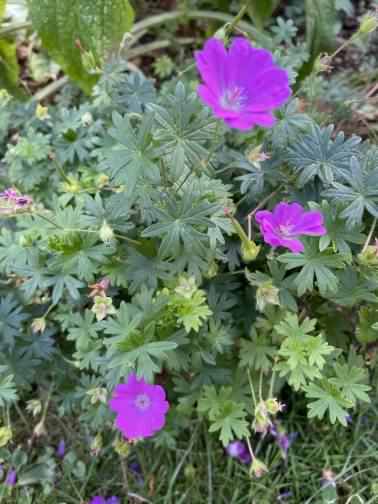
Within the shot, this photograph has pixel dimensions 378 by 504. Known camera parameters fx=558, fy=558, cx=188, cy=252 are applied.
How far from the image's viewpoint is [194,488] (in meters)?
1.51

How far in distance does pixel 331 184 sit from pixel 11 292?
0.87 meters

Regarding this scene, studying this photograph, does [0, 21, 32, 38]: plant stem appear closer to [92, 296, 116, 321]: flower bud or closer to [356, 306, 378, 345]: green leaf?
[92, 296, 116, 321]: flower bud

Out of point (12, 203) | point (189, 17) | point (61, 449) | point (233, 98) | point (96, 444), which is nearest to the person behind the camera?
point (233, 98)

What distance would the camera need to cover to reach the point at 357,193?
1182mm

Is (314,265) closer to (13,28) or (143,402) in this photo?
(143,402)

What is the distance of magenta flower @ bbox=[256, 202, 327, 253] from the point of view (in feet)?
3.54

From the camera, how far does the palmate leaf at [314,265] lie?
117cm

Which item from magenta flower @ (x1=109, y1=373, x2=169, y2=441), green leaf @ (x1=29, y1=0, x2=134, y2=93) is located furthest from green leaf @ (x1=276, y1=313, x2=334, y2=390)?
green leaf @ (x1=29, y1=0, x2=134, y2=93)

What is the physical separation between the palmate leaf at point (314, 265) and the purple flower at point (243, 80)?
0.35m

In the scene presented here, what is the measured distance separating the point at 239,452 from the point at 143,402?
438 mm

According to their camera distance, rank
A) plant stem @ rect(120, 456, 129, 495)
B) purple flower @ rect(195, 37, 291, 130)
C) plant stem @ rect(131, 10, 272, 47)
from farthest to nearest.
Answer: plant stem @ rect(131, 10, 272, 47) → plant stem @ rect(120, 456, 129, 495) → purple flower @ rect(195, 37, 291, 130)

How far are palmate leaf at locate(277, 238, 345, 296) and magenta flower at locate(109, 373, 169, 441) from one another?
0.40 m

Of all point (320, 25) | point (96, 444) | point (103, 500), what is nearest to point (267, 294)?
point (96, 444)

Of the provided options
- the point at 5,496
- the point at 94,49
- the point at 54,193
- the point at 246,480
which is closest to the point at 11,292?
the point at 54,193
